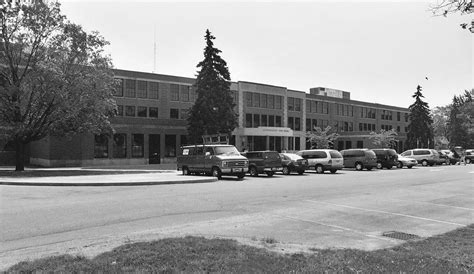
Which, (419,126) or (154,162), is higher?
(419,126)

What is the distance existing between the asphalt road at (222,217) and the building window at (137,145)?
2889cm

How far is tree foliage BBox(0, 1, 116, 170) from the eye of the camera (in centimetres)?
2958

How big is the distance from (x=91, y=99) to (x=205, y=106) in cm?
1434

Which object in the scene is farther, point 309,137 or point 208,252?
point 309,137

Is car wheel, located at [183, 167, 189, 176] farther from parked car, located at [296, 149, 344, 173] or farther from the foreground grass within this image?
the foreground grass

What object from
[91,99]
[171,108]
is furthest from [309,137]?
[91,99]

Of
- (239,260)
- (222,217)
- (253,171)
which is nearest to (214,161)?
(253,171)

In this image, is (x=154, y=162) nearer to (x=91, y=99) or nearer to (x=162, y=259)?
(x=91, y=99)

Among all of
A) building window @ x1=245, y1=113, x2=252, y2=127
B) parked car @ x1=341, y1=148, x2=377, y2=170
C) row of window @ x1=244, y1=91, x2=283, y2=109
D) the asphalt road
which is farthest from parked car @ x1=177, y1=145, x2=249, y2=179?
row of window @ x1=244, y1=91, x2=283, y2=109

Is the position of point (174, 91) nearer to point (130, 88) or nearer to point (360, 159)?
point (130, 88)

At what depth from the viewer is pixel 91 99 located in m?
31.3

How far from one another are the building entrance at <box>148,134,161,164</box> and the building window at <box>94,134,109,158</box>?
489cm

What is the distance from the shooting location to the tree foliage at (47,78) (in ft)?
97.0

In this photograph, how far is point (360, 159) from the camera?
36625 mm
